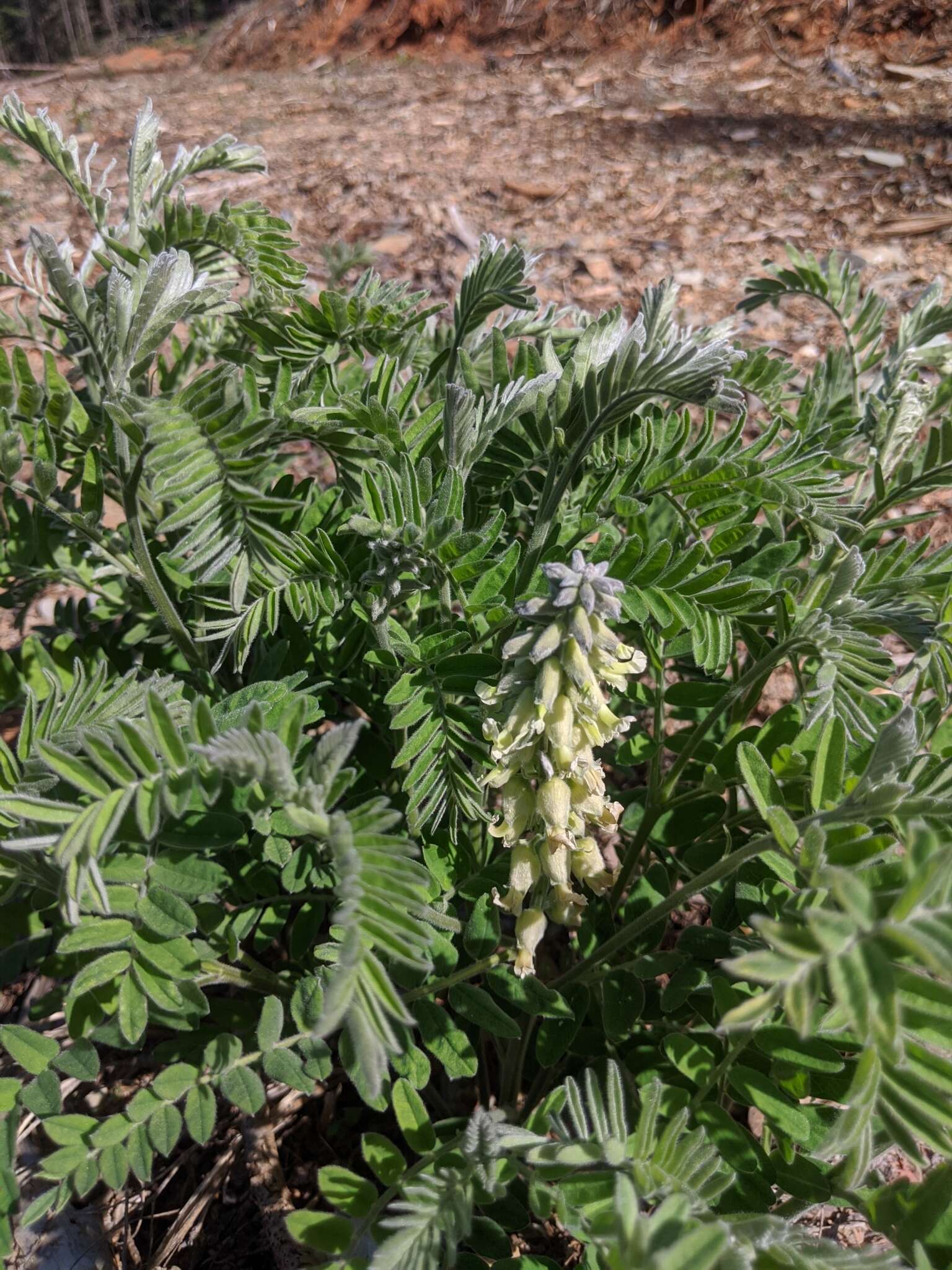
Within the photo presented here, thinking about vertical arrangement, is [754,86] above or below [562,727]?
above

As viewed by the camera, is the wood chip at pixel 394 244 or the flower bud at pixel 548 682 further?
the wood chip at pixel 394 244

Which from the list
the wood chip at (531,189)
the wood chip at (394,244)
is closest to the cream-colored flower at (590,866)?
the wood chip at (394,244)

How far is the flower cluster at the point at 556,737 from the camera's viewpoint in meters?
1.28

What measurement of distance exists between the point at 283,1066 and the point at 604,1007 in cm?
60

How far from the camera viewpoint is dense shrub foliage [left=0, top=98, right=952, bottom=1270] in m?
1.17

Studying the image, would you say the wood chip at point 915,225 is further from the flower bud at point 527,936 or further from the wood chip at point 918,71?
the flower bud at point 527,936

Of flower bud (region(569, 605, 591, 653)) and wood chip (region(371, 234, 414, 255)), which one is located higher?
flower bud (region(569, 605, 591, 653))

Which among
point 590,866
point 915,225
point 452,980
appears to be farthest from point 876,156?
point 452,980

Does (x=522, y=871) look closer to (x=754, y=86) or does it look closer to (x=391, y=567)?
(x=391, y=567)

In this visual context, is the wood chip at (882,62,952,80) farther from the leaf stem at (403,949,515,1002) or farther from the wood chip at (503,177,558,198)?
the leaf stem at (403,949,515,1002)

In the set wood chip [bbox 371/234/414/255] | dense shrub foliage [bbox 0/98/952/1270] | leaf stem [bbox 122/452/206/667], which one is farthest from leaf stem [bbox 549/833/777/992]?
wood chip [bbox 371/234/414/255]

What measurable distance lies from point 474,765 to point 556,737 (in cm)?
60

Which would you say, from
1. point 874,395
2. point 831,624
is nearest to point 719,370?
point 831,624

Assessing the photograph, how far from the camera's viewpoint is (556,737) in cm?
139
